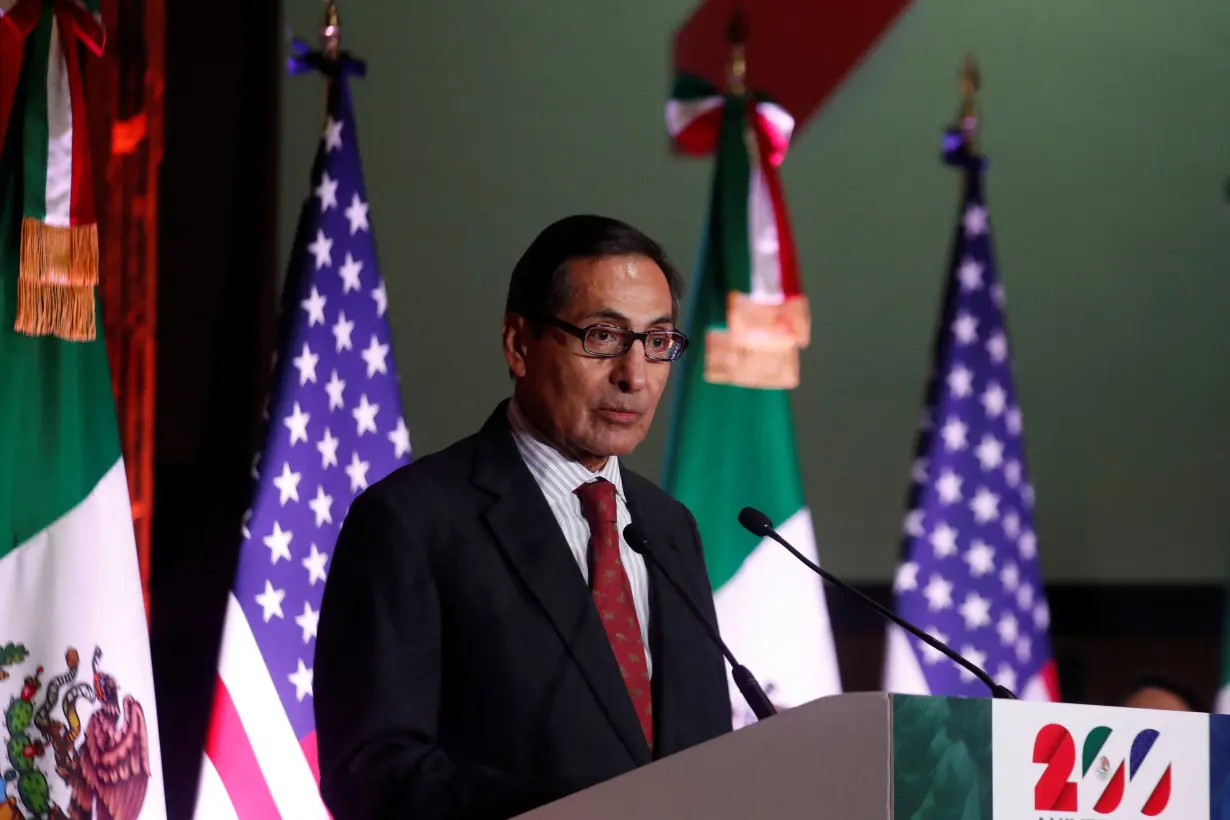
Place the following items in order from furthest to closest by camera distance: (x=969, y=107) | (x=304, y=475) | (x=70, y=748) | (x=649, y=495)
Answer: (x=969, y=107)
(x=304, y=475)
(x=70, y=748)
(x=649, y=495)

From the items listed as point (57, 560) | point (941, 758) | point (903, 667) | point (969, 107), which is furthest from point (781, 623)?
point (941, 758)

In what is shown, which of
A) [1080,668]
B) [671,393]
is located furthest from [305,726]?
[1080,668]

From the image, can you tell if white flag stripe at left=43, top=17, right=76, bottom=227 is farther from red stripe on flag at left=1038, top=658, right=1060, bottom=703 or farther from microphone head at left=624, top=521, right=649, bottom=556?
red stripe on flag at left=1038, top=658, right=1060, bottom=703

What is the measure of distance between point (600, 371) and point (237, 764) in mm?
1698

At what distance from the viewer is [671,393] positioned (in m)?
4.40

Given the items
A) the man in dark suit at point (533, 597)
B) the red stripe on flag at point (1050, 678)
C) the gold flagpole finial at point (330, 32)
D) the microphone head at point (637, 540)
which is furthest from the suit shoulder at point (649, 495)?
the red stripe on flag at point (1050, 678)

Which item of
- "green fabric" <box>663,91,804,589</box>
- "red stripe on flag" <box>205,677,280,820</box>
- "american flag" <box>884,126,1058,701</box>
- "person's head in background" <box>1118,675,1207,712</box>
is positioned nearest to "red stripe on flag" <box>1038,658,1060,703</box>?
"american flag" <box>884,126,1058,701</box>

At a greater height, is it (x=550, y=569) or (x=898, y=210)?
(x=898, y=210)

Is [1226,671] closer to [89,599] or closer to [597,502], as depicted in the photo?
[597,502]

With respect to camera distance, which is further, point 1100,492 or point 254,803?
point 1100,492

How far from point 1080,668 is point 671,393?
1.60 m

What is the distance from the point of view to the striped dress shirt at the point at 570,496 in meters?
2.05

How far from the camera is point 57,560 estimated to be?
300 cm

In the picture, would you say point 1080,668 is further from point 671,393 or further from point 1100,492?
point 671,393
